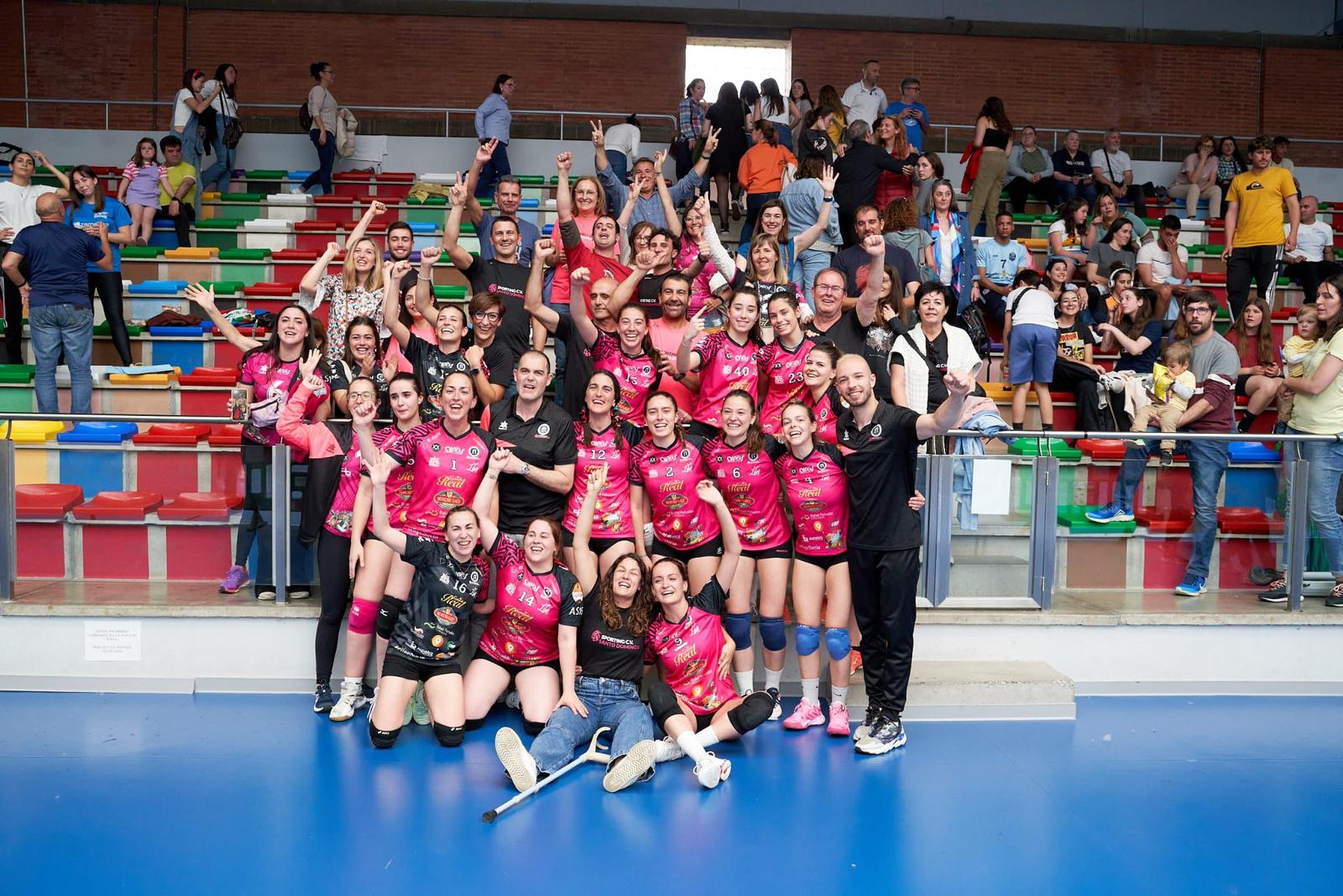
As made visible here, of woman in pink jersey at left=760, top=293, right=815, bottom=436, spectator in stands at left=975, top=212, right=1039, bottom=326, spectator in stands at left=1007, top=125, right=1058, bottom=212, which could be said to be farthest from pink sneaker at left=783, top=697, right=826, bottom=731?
spectator in stands at left=1007, top=125, right=1058, bottom=212

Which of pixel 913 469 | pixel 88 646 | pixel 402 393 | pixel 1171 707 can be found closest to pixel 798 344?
pixel 913 469

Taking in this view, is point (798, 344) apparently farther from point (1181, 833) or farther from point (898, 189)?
point (898, 189)

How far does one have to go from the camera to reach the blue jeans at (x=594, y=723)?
5223mm

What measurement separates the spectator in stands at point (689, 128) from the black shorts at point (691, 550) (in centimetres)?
637

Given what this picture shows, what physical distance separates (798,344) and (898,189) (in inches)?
167

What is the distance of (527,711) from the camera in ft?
18.7

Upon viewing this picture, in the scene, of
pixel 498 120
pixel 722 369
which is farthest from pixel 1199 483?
pixel 498 120

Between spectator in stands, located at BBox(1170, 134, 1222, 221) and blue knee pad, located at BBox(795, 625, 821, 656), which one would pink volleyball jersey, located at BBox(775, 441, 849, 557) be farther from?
spectator in stands, located at BBox(1170, 134, 1222, 221)

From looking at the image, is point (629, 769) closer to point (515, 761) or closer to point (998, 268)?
point (515, 761)

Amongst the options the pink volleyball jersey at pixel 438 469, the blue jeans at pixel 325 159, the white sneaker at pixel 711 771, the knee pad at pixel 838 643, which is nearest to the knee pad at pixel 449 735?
the pink volleyball jersey at pixel 438 469

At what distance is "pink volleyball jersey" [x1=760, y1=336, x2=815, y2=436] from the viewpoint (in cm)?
618

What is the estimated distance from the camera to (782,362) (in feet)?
20.3

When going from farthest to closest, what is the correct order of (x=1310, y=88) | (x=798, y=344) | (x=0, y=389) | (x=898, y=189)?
(x=1310, y=88) → (x=898, y=189) → (x=0, y=389) → (x=798, y=344)

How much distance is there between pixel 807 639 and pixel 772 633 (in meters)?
0.19
